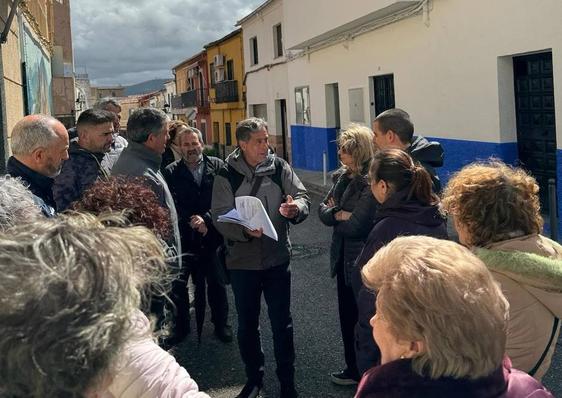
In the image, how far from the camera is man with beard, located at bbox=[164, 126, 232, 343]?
15.3 feet

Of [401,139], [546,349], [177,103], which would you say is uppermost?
[177,103]

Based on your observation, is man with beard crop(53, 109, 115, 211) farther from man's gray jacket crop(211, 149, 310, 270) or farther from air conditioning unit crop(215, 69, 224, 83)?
air conditioning unit crop(215, 69, 224, 83)

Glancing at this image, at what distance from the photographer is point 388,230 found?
9.06ft

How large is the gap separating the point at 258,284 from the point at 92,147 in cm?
141

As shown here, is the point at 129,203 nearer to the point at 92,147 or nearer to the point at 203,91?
the point at 92,147

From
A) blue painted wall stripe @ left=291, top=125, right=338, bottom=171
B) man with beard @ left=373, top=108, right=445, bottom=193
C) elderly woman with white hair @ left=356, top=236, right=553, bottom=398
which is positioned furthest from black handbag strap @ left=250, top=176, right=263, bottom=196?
blue painted wall stripe @ left=291, top=125, right=338, bottom=171

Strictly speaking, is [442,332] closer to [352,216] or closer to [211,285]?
[352,216]

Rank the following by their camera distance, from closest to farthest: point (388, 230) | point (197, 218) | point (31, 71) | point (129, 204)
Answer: point (129, 204) < point (388, 230) < point (197, 218) < point (31, 71)

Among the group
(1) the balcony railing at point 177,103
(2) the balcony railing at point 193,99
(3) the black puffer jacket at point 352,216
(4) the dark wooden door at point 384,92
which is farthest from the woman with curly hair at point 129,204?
(1) the balcony railing at point 177,103

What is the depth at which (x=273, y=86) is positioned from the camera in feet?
68.6

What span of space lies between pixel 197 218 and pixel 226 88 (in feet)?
79.1

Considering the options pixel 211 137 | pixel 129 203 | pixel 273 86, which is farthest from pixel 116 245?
pixel 211 137

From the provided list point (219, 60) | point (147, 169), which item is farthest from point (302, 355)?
point (219, 60)

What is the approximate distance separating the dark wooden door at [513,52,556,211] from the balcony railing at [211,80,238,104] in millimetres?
19588
